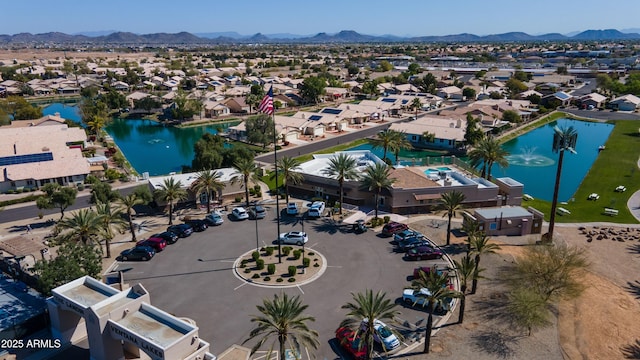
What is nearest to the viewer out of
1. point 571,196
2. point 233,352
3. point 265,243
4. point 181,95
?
point 233,352

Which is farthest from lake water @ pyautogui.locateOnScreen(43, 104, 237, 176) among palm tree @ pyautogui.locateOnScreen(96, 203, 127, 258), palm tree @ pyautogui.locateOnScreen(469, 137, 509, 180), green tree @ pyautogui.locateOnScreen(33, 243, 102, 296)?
palm tree @ pyautogui.locateOnScreen(469, 137, 509, 180)

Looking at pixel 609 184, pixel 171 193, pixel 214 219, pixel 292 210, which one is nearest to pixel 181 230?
pixel 214 219

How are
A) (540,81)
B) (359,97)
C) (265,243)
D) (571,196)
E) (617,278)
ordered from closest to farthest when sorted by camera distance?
(617,278) < (265,243) < (571,196) < (359,97) < (540,81)

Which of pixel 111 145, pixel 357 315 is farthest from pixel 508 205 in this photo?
pixel 111 145

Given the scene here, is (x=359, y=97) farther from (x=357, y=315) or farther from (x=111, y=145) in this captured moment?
(x=357, y=315)

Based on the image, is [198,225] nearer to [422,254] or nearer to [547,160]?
[422,254]

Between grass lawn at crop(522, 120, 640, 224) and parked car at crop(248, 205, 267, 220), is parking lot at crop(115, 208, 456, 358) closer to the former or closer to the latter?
parked car at crop(248, 205, 267, 220)
